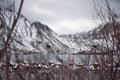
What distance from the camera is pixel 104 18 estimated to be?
666 cm

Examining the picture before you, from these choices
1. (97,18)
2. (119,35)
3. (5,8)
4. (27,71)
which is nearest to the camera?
(5,8)

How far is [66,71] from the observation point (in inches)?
396

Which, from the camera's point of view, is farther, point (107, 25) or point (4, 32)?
point (107, 25)

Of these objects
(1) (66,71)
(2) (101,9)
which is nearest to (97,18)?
(2) (101,9)

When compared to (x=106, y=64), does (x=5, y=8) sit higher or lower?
higher

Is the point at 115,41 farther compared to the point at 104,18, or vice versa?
the point at 104,18

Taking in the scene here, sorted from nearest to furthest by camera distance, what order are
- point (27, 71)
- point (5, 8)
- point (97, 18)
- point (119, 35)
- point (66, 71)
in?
point (5, 8) → point (119, 35) → point (97, 18) → point (66, 71) → point (27, 71)

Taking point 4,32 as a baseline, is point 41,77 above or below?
below

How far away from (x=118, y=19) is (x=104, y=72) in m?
1.26

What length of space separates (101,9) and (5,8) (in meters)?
2.70

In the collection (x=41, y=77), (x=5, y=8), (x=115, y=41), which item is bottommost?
(x=41, y=77)

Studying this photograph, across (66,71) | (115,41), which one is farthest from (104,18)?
(66,71)

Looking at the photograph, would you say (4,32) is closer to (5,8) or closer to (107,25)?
(5,8)

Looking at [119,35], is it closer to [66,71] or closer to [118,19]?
[118,19]
